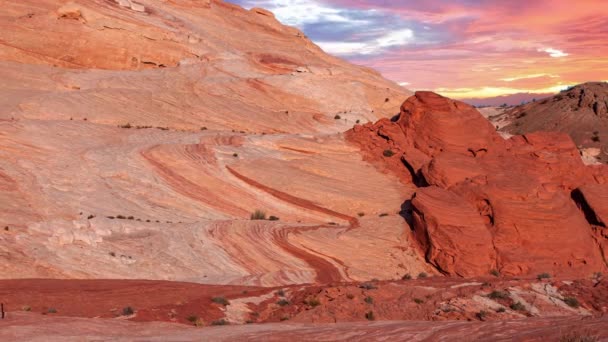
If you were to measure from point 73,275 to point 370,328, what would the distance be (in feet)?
36.6

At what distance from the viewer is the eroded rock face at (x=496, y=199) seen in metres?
26.7

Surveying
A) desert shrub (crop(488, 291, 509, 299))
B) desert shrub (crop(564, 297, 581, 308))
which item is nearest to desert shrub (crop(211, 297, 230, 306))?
desert shrub (crop(488, 291, 509, 299))

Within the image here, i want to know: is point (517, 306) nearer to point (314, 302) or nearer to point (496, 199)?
point (314, 302)

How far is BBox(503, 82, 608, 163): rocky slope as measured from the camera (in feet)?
191

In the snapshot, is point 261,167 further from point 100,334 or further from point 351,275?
point 100,334

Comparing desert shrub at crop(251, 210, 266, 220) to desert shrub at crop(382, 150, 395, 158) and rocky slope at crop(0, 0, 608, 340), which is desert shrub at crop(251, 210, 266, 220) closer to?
rocky slope at crop(0, 0, 608, 340)

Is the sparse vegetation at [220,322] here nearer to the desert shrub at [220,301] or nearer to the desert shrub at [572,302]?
the desert shrub at [220,301]

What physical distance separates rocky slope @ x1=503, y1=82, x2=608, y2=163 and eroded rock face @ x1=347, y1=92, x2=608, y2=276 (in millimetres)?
23742

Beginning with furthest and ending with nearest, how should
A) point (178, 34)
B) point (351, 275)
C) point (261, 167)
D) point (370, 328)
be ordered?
point (178, 34), point (261, 167), point (351, 275), point (370, 328)

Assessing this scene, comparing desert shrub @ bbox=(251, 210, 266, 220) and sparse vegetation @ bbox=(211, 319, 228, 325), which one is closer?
sparse vegetation @ bbox=(211, 319, 228, 325)

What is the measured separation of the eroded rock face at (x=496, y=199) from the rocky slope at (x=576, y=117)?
2374 cm

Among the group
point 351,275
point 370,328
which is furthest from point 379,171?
point 370,328

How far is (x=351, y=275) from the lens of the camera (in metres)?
24.2

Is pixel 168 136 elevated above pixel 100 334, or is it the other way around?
pixel 168 136
